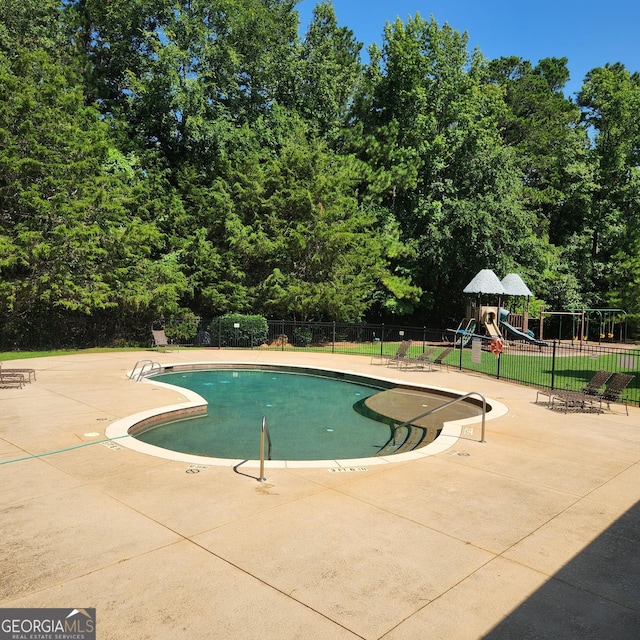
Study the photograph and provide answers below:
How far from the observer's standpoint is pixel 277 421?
1282 cm

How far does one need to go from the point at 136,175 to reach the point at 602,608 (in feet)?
109

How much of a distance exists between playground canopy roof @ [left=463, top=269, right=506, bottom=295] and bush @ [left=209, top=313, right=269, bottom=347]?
42.4ft

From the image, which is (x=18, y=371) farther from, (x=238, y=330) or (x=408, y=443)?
(x=238, y=330)

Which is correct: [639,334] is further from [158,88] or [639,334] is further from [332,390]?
[158,88]

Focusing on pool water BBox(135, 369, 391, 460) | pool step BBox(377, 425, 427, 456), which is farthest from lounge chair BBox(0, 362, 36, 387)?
pool step BBox(377, 425, 427, 456)

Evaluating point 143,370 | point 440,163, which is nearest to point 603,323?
point 440,163

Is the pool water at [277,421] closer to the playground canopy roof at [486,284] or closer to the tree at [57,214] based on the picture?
the tree at [57,214]

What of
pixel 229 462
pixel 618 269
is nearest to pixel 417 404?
pixel 229 462

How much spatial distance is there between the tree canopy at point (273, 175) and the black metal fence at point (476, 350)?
1491 millimetres

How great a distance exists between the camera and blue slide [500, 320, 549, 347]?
29312mm

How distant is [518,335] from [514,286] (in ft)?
10.5

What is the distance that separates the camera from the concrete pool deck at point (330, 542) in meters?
4.05

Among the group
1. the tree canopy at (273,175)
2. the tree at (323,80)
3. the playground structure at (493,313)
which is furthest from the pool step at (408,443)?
the tree at (323,80)
